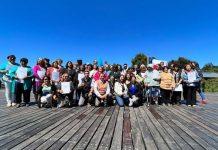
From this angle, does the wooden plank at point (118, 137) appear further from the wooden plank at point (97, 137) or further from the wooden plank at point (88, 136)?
the wooden plank at point (88, 136)

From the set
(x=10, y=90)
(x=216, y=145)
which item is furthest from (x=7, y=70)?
(x=216, y=145)

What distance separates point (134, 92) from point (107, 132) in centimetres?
458

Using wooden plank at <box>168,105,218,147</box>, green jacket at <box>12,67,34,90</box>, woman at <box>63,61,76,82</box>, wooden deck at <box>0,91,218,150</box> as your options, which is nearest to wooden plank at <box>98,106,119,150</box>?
wooden deck at <box>0,91,218,150</box>

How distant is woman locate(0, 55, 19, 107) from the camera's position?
905 centimetres

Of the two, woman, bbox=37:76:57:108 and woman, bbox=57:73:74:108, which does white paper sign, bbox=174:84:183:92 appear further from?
woman, bbox=37:76:57:108

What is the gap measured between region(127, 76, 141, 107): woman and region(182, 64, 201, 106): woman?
194cm

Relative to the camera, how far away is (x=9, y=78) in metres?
9.09

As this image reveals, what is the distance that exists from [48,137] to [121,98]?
5103 mm

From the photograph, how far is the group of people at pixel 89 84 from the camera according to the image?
9016mm

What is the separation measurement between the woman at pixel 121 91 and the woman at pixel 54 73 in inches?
86.2

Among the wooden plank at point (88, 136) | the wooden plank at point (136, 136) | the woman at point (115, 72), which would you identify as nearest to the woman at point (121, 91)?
the woman at point (115, 72)

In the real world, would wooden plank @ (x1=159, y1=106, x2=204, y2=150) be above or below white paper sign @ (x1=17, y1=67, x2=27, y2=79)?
below

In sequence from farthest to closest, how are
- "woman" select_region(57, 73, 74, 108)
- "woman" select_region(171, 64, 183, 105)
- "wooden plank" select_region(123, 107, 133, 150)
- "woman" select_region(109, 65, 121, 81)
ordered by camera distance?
"woman" select_region(109, 65, 121, 81)
"woman" select_region(171, 64, 183, 105)
"woman" select_region(57, 73, 74, 108)
"wooden plank" select_region(123, 107, 133, 150)

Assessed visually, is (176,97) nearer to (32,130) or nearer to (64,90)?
(64,90)
